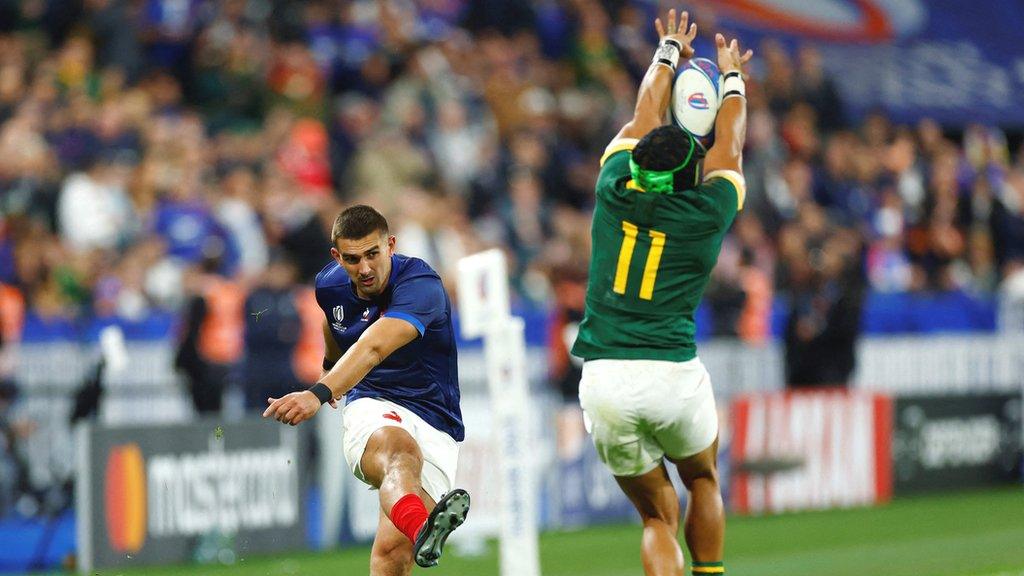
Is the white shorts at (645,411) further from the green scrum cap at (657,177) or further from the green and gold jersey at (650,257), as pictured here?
the green scrum cap at (657,177)

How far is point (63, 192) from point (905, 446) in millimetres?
8849

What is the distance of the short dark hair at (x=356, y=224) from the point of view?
7.39 metres

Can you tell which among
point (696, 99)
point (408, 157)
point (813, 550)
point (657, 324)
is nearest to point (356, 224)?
point (657, 324)

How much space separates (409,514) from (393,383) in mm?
913

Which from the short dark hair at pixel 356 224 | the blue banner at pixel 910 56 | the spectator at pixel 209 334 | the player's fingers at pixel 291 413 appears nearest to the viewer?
the player's fingers at pixel 291 413

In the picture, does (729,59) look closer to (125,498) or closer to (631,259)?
(631,259)

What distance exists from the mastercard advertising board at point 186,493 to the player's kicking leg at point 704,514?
14.9 ft

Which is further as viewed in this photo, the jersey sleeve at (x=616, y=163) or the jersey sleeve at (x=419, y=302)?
the jersey sleeve at (x=616, y=163)

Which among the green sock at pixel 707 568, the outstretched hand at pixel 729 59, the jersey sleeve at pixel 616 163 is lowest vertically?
the green sock at pixel 707 568

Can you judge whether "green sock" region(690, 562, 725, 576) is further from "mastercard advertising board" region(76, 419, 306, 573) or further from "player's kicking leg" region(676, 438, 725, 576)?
"mastercard advertising board" region(76, 419, 306, 573)

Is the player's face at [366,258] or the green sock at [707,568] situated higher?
the player's face at [366,258]

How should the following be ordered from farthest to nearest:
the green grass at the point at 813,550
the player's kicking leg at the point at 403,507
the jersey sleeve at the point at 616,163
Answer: the green grass at the point at 813,550, the jersey sleeve at the point at 616,163, the player's kicking leg at the point at 403,507

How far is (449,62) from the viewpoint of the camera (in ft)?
64.0

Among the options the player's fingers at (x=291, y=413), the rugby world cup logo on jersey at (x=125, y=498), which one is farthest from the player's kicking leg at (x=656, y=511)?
the rugby world cup logo on jersey at (x=125, y=498)
